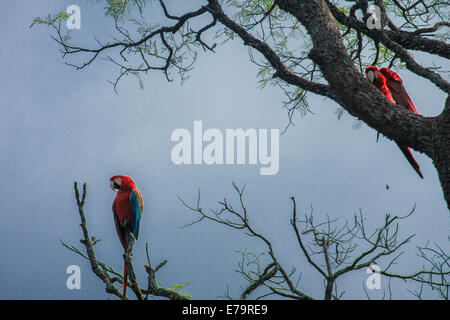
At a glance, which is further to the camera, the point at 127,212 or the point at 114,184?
the point at 114,184

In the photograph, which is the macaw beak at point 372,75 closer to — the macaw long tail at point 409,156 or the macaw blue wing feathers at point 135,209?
the macaw long tail at point 409,156

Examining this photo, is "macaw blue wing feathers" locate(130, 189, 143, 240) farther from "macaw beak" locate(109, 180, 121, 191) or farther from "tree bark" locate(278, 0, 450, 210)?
"tree bark" locate(278, 0, 450, 210)

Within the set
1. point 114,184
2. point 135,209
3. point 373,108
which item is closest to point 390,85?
point 373,108

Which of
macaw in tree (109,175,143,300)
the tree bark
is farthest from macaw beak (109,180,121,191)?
the tree bark

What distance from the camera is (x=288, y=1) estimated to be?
2.04 metres

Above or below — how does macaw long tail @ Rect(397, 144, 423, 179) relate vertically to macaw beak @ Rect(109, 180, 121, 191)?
above

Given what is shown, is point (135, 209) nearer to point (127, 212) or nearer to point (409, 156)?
point (127, 212)

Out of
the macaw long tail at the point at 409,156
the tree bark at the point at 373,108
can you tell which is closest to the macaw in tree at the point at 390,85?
the macaw long tail at the point at 409,156

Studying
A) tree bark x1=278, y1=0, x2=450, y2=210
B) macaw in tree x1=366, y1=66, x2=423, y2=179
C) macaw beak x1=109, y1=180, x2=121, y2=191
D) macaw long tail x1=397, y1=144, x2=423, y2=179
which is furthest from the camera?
macaw beak x1=109, y1=180, x2=121, y2=191

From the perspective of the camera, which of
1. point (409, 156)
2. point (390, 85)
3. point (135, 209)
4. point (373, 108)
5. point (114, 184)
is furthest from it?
point (114, 184)

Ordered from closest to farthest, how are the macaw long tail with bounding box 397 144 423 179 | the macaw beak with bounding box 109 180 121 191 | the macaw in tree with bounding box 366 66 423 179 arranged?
the macaw long tail with bounding box 397 144 423 179, the macaw in tree with bounding box 366 66 423 179, the macaw beak with bounding box 109 180 121 191

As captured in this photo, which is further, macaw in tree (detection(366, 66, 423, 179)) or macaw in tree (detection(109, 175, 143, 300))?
macaw in tree (detection(109, 175, 143, 300))

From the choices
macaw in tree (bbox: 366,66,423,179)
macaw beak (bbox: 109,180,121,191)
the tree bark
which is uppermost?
macaw in tree (bbox: 366,66,423,179)
